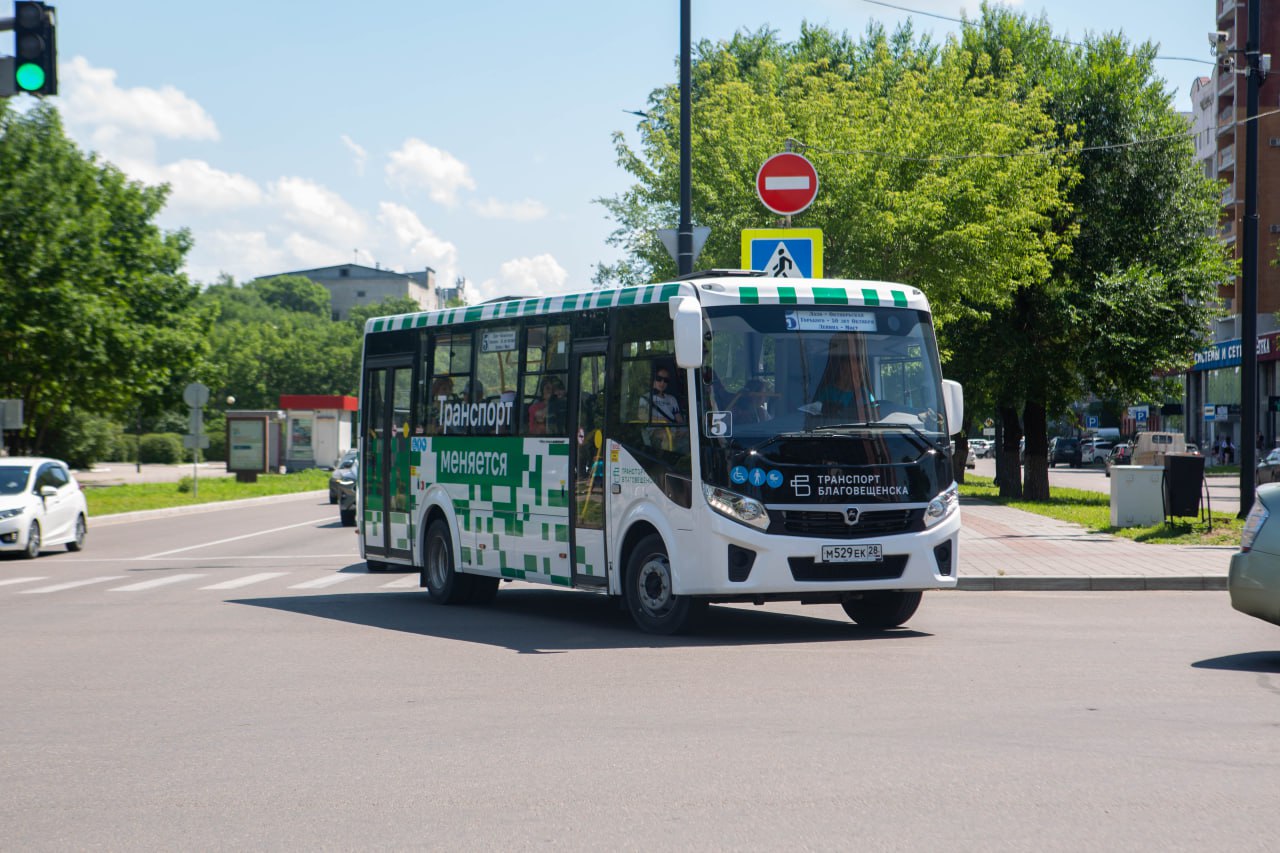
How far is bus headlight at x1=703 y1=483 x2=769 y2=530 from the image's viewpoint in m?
11.8

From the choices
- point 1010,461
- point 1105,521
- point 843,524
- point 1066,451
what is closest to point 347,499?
point 1105,521

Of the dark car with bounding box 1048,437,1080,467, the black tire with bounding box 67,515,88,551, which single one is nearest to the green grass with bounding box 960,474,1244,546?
the black tire with bounding box 67,515,88,551

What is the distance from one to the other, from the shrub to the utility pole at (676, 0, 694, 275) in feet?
245

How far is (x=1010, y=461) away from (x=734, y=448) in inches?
1182

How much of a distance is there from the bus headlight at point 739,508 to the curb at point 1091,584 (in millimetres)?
5561

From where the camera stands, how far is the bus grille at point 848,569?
11852 mm

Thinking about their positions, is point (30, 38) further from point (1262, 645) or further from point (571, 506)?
point (1262, 645)

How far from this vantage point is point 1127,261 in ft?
121

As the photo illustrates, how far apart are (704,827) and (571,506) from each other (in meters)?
7.69

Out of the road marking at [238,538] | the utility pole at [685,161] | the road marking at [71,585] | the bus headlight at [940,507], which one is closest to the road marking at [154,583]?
the road marking at [71,585]

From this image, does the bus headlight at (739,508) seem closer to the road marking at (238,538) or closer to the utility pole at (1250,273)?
the utility pole at (1250,273)

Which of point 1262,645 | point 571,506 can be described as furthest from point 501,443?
point 1262,645

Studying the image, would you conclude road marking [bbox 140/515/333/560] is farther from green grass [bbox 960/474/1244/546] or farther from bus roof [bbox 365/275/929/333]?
green grass [bbox 960/474/1244/546]

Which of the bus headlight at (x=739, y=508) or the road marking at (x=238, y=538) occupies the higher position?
the bus headlight at (x=739, y=508)
